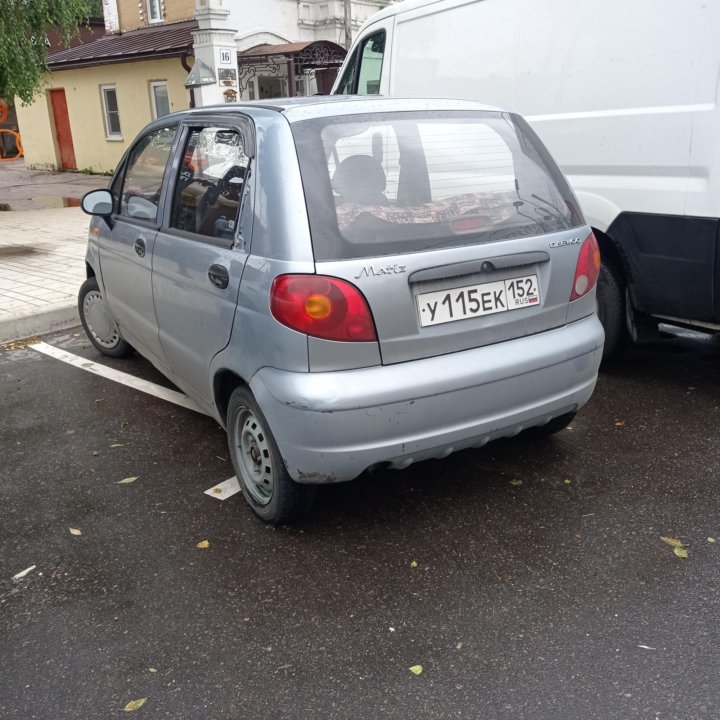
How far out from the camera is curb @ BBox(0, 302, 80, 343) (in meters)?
6.56

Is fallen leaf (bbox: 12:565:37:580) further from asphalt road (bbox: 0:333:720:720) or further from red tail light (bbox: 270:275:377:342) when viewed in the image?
red tail light (bbox: 270:275:377:342)

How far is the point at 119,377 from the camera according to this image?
548cm

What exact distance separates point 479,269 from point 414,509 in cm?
115

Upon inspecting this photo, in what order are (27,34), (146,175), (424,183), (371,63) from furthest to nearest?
(27,34) < (371,63) < (146,175) < (424,183)

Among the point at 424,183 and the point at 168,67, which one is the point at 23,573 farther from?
the point at 168,67

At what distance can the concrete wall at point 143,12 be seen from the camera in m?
22.0

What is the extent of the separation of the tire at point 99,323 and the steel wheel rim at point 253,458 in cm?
251

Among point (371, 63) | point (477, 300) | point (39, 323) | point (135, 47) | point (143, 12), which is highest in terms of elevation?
point (143, 12)

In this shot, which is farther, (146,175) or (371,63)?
(371,63)

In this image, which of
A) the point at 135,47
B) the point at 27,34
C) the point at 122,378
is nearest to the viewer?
the point at 122,378

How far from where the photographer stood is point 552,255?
3355mm

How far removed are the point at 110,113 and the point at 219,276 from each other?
22.2m

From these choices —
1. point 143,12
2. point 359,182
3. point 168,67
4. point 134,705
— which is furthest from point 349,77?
point 143,12

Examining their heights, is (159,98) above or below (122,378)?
above
